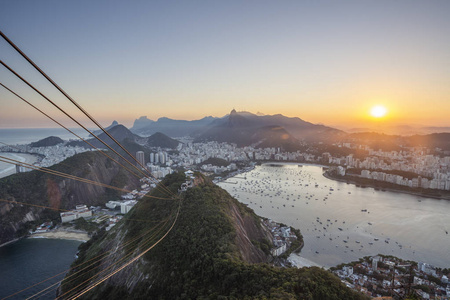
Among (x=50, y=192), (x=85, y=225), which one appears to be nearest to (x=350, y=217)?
(x=85, y=225)

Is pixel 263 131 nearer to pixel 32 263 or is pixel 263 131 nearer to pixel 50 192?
pixel 50 192

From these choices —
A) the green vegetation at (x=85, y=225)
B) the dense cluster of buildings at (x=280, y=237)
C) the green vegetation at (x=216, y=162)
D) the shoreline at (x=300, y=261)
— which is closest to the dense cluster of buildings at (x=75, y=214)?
the green vegetation at (x=85, y=225)

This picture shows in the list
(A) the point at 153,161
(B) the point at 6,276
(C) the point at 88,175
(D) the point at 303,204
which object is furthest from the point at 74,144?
(D) the point at 303,204

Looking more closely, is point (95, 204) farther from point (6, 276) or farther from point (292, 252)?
point (292, 252)

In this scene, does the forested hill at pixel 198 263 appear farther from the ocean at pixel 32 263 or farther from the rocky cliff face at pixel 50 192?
the rocky cliff face at pixel 50 192

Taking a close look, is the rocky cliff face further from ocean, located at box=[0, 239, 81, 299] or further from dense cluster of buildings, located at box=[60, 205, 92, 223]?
ocean, located at box=[0, 239, 81, 299]
